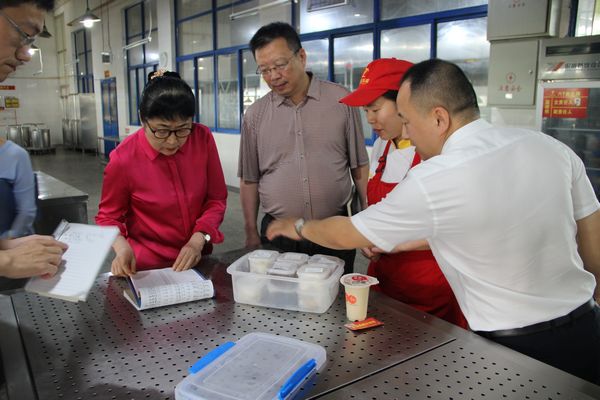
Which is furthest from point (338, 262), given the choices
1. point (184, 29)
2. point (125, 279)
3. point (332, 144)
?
point (184, 29)

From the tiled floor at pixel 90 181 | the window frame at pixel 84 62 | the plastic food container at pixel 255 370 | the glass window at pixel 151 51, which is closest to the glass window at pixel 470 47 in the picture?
the tiled floor at pixel 90 181

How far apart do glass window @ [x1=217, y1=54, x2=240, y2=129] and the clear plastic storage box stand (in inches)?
270

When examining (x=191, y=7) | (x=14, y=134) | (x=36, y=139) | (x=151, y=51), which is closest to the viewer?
(x=191, y=7)

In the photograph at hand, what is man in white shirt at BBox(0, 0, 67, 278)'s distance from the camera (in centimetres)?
109

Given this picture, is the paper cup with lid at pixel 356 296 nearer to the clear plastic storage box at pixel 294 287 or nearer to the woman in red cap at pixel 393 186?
the clear plastic storage box at pixel 294 287

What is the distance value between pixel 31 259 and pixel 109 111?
41.2ft

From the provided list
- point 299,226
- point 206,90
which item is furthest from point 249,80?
point 299,226

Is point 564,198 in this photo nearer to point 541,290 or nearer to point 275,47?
point 541,290

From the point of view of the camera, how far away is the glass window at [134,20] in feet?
35.9

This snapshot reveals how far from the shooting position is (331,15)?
5965mm

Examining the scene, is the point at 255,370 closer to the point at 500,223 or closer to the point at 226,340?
the point at 226,340

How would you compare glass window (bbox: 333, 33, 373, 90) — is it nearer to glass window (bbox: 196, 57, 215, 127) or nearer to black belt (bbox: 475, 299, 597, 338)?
glass window (bbox: 196, 57, 215, 127)

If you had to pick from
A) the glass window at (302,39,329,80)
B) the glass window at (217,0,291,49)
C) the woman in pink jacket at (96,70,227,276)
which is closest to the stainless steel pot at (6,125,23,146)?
the glass window at (217,0,291,49)

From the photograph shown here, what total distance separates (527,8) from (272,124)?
2.44 metres
